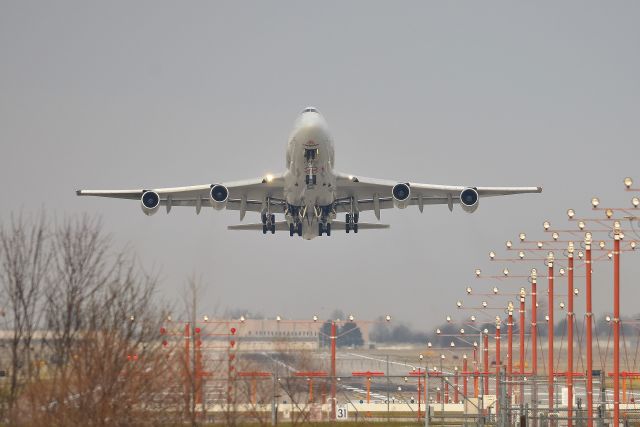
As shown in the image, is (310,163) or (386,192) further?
(386,192)

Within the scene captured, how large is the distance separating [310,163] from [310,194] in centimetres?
264

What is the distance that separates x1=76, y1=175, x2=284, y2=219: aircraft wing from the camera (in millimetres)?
64750

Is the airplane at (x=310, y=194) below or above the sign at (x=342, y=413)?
above

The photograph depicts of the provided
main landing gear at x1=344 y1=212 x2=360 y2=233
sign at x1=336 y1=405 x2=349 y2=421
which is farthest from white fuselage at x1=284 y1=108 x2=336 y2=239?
sign at x1=336 y1=405 x2=349 y2=421

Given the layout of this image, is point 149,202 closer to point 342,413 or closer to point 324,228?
point 324,228

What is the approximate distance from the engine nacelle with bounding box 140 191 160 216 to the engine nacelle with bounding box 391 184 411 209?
1167 cm

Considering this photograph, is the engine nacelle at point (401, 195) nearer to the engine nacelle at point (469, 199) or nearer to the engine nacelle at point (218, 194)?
the engine nacelle at point (469, 199)

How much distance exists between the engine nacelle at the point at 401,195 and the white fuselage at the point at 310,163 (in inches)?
119

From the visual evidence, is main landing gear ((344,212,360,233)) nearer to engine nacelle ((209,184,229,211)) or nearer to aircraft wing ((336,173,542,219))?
aircraft wing ((336,173,542,219))

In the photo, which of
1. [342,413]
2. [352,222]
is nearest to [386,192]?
[352,222]

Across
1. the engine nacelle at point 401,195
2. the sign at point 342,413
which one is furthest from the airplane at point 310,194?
the sign at point 342,413

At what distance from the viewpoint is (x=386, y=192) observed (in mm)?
67375

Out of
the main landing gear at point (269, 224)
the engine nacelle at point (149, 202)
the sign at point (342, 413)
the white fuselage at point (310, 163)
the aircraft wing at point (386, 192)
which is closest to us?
the white fuselage at point (310, 163)

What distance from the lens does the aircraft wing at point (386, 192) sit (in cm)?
6531
